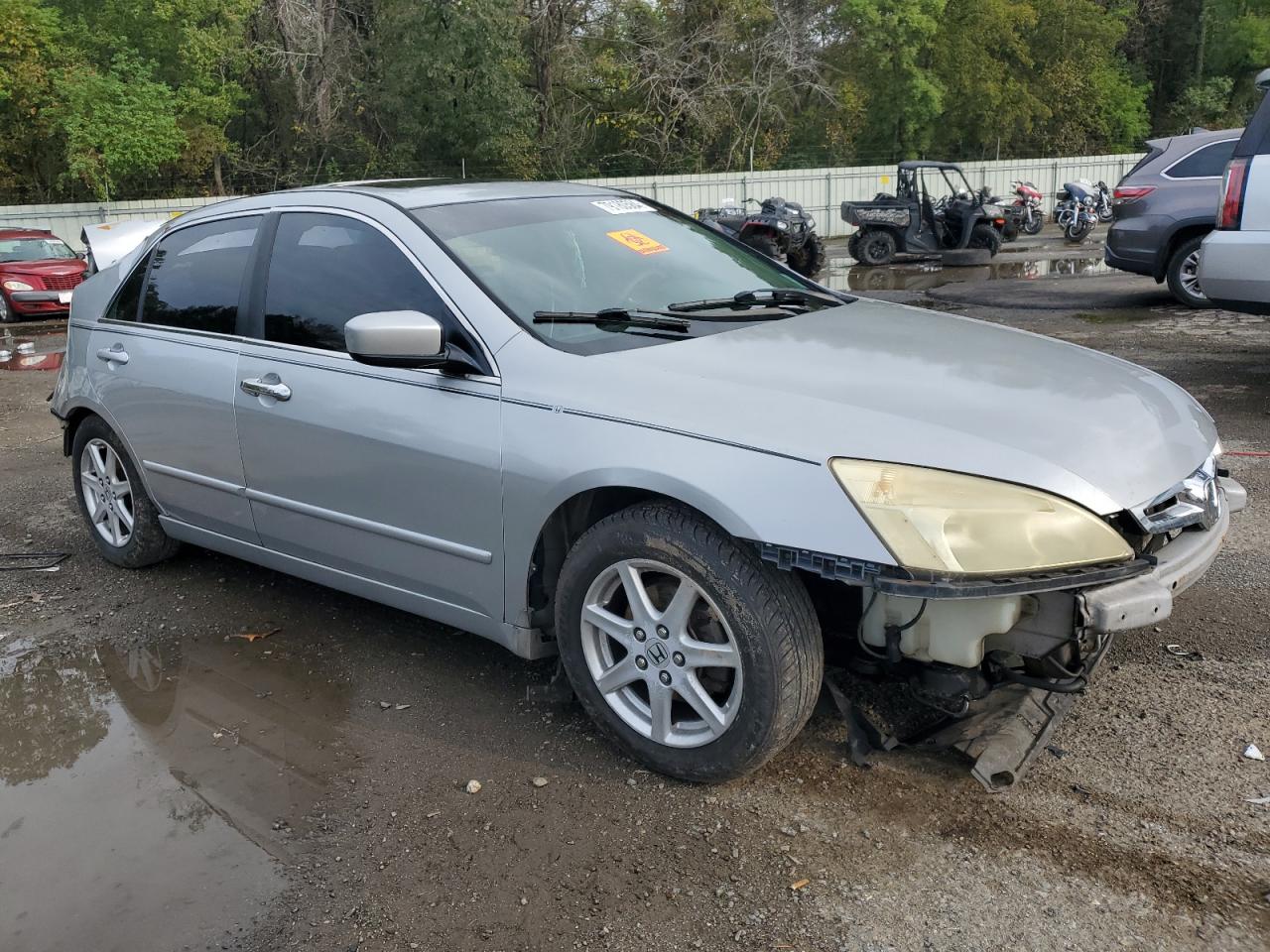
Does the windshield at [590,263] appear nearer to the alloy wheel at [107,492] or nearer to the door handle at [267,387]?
the door handle at [267,387]

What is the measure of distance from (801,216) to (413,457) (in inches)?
695

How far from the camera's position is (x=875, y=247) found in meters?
19.0

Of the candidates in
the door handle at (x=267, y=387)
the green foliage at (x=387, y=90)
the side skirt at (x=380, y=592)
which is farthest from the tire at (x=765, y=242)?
the green foliage at (x=387, y=90)

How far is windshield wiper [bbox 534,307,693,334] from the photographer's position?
3.55 meters

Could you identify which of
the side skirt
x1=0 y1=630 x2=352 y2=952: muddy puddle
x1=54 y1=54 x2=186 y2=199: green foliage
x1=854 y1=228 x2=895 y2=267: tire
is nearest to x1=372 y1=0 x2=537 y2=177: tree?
x1=54 y1=54 x2=186 y2=199: green foliage

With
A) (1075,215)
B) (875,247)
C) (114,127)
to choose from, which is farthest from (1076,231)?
(114,127)

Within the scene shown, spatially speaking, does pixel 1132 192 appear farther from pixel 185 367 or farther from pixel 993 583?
pixel 993 583

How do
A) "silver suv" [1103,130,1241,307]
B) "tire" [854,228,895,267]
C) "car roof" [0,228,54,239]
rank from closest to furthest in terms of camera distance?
"silver suv" [1103,130,1241,307] → "car roof" [0,228,54,239] → "tire" [854,228,895,267]

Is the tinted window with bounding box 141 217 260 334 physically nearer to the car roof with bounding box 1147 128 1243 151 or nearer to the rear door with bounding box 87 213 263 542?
the rear door with bounding box 87 213 263 542

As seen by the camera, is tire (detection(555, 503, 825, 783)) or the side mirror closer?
tire (detection(555, 503, 825, 783))

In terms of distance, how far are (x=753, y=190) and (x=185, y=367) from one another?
2690cm

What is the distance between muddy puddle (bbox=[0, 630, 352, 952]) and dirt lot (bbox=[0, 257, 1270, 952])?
0.01 m

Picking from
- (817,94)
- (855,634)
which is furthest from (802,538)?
(817,94)

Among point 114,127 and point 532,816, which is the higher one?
point 114,127
